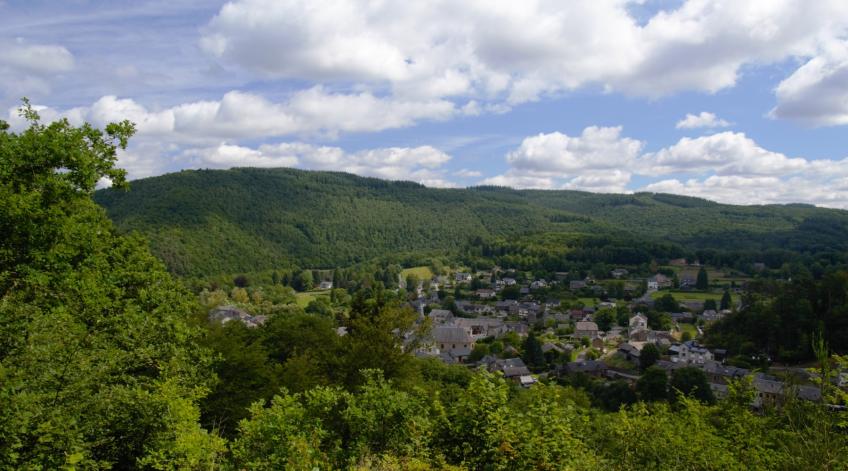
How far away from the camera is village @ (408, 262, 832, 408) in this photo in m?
51.0

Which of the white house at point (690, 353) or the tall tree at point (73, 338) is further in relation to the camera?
the white house at point (690, 353)

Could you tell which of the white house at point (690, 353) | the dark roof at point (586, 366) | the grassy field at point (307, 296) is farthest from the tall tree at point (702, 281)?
the grassy field at point (307, 296)

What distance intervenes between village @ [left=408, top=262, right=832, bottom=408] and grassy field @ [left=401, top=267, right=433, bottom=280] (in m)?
8.85

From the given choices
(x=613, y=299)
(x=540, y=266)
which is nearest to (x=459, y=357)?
(x=613, y=299)

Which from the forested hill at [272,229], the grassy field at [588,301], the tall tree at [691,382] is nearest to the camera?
the tall tree at [691,382]

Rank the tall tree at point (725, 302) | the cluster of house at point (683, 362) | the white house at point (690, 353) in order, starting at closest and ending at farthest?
the cluster of house at point (683, 362) < the white house at point (690, 353) < the tall tree at point (725, 302)

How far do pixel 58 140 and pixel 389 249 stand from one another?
175437 mm

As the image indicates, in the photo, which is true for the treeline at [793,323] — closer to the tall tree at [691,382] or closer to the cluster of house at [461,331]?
the tall tree at [691,382]

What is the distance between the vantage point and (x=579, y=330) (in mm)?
71688

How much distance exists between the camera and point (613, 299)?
95.4m

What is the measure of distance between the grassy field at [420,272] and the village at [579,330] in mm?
8846

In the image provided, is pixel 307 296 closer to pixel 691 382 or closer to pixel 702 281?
pixel 691 382

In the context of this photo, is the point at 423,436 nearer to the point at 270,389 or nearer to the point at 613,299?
the point at 270,389

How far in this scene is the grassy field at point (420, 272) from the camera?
129 meters
